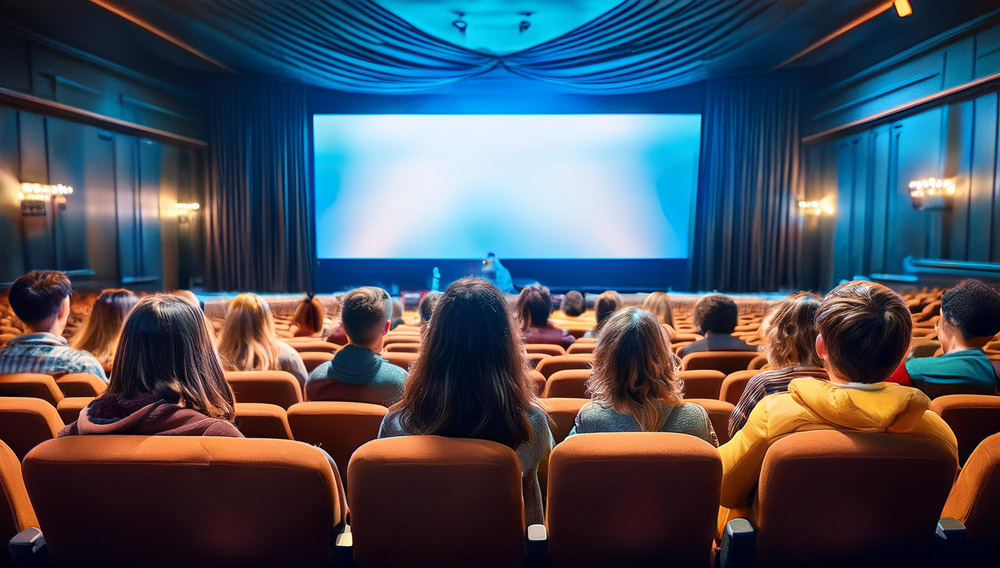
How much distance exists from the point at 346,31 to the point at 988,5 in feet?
21.6

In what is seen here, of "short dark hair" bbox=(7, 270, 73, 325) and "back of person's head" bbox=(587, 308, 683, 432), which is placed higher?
"short dark hair" bbox=(7, 270, 73, 325)

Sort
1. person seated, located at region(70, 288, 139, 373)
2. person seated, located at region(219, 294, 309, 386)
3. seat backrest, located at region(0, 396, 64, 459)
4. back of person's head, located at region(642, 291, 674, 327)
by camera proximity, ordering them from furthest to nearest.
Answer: back of person's head, located at region(642, 291, 674, 327) < person seated, located at region(70, 288, 139, 373) < person seated, located at region(219, 294, 309, 386) < seat backrest, located at region(0, 396, 64, 459)

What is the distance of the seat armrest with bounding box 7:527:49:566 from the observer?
1314mm

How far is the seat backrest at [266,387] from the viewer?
85.0 inches

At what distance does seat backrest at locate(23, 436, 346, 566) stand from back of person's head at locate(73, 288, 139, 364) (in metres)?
1.75

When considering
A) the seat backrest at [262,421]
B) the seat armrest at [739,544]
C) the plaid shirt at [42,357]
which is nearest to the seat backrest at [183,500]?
the seat backrest at [262,421]

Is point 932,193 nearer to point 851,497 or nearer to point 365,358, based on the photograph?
point 851,497

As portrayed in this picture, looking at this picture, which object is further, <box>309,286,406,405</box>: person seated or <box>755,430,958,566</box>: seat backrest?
<box>309,286,406,405</box>: person seated

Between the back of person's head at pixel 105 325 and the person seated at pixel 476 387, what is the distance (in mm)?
1985

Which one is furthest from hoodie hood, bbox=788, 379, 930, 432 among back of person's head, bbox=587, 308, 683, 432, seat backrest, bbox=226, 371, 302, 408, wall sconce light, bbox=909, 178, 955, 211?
wall sconce light, bbox=909, 178, 955, 211

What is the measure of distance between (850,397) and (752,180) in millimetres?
8818

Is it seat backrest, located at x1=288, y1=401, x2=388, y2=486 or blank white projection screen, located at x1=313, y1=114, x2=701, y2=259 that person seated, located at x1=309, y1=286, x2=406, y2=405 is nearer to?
seat backrest, located at x1=288, y1=401, x2=388, y2=486

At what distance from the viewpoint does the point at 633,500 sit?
1.26 metres

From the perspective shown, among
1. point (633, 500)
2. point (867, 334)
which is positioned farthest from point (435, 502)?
point (867, 334)
